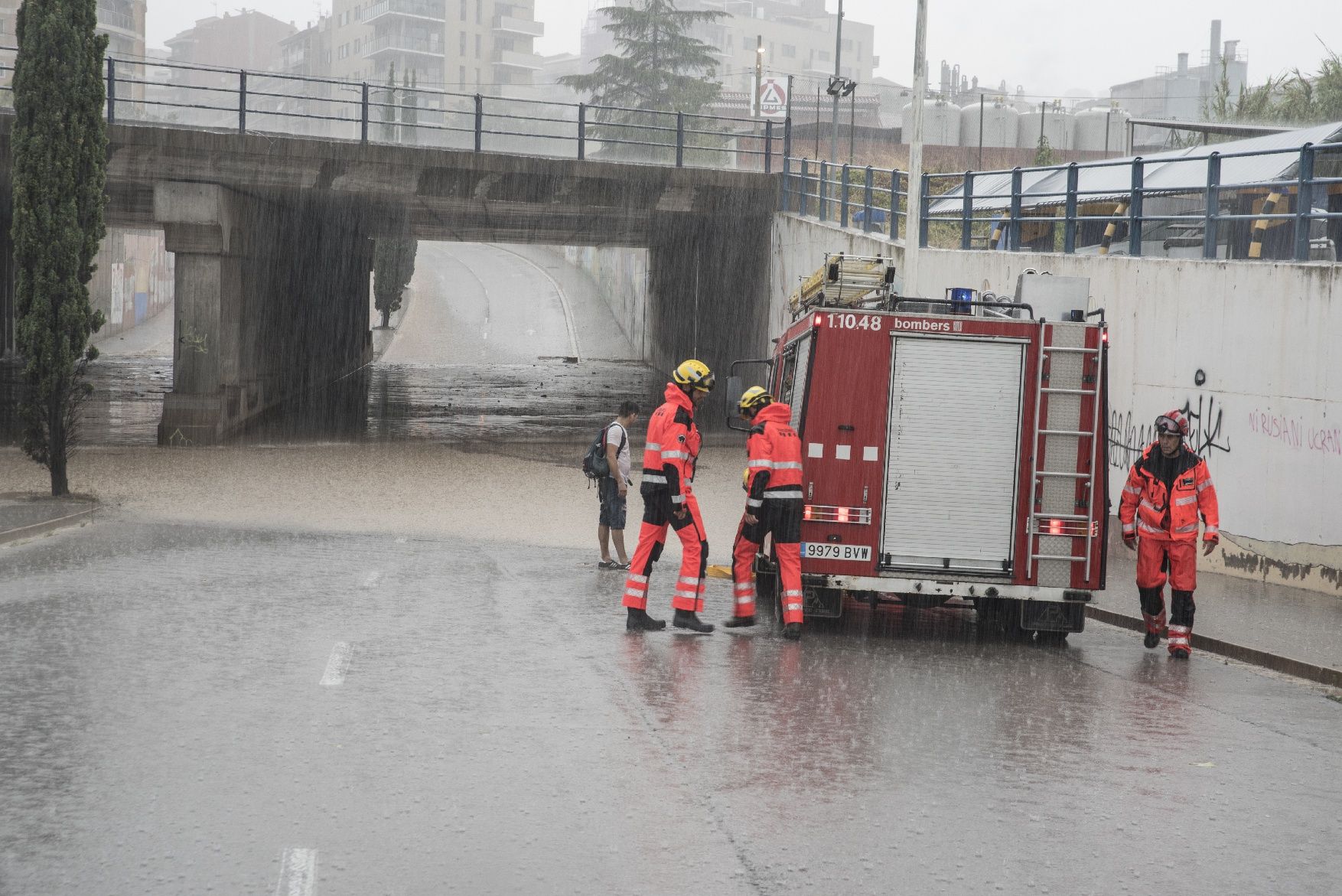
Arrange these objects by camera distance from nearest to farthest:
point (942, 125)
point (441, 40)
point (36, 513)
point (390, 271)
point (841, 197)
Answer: point (36, 513), point (841, 197), point (390, 271), point (942, 125), point (441, 40)

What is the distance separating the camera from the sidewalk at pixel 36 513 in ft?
53.1

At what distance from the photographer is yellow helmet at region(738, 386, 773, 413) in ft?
38.7

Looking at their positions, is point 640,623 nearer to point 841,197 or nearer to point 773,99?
point 841,197

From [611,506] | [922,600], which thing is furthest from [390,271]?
[922,600]

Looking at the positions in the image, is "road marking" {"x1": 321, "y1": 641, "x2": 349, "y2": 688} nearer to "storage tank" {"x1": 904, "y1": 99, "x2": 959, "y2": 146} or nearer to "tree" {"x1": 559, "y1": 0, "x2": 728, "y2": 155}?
"storage tank" {"x1": 904, "y1": 99, "x2": 959, "y2": 146}

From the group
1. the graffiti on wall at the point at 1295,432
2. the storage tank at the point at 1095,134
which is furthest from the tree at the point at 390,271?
the graffiti on wall at the point at 1295,432

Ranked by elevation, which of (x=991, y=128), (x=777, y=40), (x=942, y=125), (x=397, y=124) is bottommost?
(x=397, y=124)

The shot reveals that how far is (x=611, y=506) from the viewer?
15344mm

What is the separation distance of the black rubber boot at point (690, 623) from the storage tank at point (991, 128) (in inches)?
2518

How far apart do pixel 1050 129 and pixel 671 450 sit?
65.6 metres

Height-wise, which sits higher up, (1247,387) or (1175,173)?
(1175,173)

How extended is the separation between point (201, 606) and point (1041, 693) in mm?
6455

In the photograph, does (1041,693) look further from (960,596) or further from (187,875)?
(187,875)

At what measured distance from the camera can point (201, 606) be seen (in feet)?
38.2
